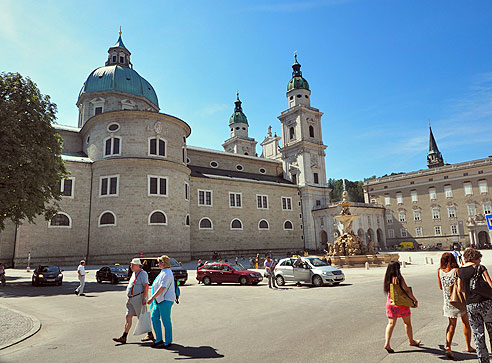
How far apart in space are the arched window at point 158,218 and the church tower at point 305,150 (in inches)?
1038

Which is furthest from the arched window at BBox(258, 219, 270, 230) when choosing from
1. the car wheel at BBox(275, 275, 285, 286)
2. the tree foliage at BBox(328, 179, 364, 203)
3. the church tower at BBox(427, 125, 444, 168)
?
Result: the church tower at BBox(427, 125, 444, 168)

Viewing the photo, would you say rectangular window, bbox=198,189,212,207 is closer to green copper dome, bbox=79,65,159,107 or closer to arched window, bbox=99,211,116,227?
arched window, bbox=99,211,116,227

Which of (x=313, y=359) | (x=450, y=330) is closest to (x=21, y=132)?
(x=313, y=359)

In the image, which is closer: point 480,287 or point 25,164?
point 480,287

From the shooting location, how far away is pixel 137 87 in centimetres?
4375

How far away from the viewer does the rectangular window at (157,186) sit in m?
32.2

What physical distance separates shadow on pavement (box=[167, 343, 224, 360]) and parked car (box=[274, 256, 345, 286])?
1028cm

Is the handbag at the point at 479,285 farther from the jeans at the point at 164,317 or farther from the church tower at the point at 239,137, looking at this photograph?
the church tower at the point at 239,137

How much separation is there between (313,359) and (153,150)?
30914 mm

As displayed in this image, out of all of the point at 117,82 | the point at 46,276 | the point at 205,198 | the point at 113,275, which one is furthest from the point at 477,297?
the point at 117,82

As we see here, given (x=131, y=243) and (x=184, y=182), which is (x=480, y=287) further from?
(x=184, y=182)

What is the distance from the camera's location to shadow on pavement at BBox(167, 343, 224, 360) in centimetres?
560

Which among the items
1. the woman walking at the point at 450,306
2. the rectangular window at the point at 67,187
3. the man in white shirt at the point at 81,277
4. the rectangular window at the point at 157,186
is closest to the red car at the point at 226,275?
the man in white shirt at the point at 81,277

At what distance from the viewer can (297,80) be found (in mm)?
57094
